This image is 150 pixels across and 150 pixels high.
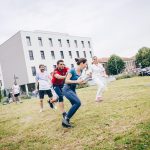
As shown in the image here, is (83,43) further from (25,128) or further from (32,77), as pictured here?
(25,128)

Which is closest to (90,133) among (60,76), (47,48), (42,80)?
(60,76)

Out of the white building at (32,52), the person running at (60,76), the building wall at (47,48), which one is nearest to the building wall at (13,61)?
the white building at (32,52)

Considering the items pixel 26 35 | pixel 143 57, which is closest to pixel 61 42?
pixel 26 35

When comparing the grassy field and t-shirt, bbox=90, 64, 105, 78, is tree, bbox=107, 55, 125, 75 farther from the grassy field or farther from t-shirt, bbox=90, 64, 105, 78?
the grassy field

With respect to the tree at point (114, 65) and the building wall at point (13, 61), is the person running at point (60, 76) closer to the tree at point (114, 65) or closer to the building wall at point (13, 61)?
the building wall at point (13, 61)

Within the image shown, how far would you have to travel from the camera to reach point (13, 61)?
5241 centimetres

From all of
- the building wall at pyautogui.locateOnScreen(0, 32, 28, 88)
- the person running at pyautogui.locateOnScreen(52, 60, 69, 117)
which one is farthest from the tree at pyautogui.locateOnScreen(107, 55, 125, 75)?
the person running at pyautogui.locateOnScreen(52, 60, 69, 117)

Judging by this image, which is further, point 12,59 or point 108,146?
point 12,59

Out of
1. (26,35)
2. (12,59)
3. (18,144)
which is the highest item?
(26,35)

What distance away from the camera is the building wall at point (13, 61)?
49.2 m

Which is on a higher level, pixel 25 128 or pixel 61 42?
pixel 61 42

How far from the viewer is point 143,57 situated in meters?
82.6

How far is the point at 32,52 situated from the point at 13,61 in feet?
17.5

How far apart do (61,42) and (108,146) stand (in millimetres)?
52612
